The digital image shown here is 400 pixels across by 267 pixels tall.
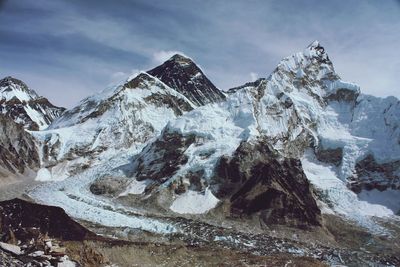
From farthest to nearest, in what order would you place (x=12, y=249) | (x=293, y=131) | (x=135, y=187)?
1. (x=293, y=131)
2. (x=135, y=187)
3. (x=12, y=249)

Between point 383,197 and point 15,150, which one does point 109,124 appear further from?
point 383,197

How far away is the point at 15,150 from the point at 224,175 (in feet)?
191

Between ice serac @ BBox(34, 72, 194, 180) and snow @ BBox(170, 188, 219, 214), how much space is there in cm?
4113

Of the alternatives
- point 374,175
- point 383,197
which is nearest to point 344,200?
point 383,197

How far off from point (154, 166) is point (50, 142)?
42549 millimetres

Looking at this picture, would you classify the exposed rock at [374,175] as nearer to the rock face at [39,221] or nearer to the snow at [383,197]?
the snow at [383,197]

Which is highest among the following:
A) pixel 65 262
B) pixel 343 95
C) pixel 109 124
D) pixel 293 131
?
pixel 343 95

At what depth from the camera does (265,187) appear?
102 meters

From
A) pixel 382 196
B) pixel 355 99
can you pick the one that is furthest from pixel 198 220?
pixel 355 99

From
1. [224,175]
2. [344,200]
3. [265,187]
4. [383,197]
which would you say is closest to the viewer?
[265,187]

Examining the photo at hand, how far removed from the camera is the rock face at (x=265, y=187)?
97188mm

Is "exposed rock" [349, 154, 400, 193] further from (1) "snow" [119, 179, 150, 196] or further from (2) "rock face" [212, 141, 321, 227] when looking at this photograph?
(1) "snow" [119, 179, 150, 196]

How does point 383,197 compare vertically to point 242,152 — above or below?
below

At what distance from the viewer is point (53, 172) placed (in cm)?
13188
